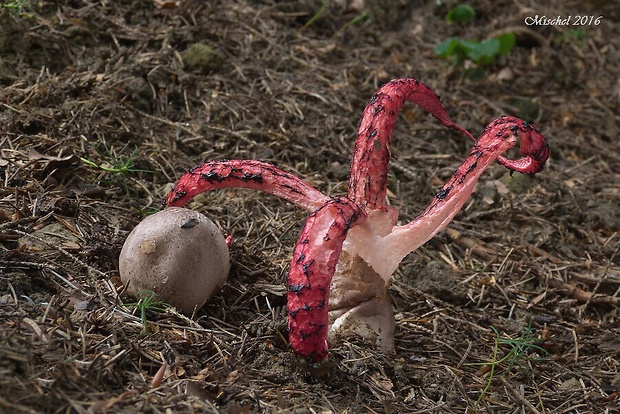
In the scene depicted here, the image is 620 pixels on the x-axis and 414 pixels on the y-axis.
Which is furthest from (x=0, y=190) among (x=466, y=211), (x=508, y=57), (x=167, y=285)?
(x=508, y=57)

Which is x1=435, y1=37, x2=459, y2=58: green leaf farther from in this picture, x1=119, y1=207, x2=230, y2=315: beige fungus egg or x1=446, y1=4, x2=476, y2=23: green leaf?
x1=119, y1=207, x2=230, y2=315: beige fungus egg

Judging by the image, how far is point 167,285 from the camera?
10.5 feet

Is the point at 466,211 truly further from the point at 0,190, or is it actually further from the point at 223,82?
the point at 0,190

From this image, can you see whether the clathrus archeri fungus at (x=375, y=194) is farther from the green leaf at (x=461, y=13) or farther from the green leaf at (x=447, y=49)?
the green leaf at (x=461, y=13)

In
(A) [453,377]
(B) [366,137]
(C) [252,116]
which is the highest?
(B) [366,137]

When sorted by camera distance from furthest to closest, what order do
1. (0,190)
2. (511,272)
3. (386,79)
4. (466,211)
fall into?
(386,79)
(466,211)
(511,272)
(0,190)

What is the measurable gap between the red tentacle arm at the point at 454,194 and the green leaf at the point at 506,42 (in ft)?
9.86

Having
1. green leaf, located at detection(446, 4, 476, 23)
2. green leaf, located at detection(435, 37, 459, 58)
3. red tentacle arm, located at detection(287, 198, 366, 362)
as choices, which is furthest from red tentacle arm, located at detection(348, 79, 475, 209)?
green leaf, located at detection(446, 4, 476, 23)

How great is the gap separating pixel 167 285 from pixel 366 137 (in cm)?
109

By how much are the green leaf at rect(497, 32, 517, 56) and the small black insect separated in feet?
12.5

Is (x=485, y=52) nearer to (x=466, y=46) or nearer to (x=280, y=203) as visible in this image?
(x=466, y=46)

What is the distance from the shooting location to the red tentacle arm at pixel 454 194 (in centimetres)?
333

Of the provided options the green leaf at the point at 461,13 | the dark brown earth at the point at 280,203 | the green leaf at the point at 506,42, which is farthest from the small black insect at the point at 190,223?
the green leaf at the point at 461,13

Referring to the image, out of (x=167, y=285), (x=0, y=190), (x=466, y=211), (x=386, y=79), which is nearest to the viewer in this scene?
(x=167, y=285)
